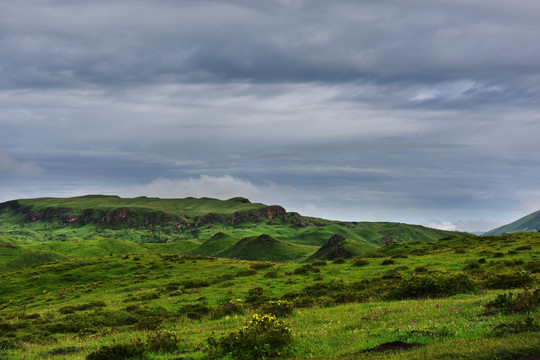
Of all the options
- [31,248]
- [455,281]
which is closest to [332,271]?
[455,281]

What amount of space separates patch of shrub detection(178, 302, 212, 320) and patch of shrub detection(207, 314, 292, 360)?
1501 centimetres

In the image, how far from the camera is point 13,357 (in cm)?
1911

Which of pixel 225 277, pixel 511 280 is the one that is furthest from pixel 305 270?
pixel 511 280

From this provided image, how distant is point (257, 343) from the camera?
47.7ft

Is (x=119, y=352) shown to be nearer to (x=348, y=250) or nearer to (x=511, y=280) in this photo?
(x=511, y=280)

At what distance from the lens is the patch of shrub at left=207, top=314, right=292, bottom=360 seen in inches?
559

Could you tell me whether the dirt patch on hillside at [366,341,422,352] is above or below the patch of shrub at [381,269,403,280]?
above

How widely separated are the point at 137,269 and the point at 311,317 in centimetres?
6163

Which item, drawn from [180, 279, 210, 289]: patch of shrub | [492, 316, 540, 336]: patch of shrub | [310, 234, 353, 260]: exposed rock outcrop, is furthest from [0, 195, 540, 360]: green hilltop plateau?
[310, 234, 353, 260]: exposed rock outcrop

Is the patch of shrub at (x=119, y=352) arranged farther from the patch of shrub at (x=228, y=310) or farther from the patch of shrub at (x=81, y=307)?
the patch of shrub at (x=81, y=307)

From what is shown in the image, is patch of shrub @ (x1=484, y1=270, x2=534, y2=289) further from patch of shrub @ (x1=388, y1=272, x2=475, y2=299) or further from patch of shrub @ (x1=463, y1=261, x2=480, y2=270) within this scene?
patch of shrub @ (x1=463, y1=261, x2=480, y2=270)

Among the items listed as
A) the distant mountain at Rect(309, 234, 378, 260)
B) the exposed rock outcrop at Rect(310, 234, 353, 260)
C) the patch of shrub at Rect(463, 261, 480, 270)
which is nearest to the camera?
the patch of shrub at Rect(463, 261, 480, 270)

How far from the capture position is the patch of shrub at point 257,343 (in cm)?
1419

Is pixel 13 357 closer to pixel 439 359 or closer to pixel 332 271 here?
pixel 439 359
